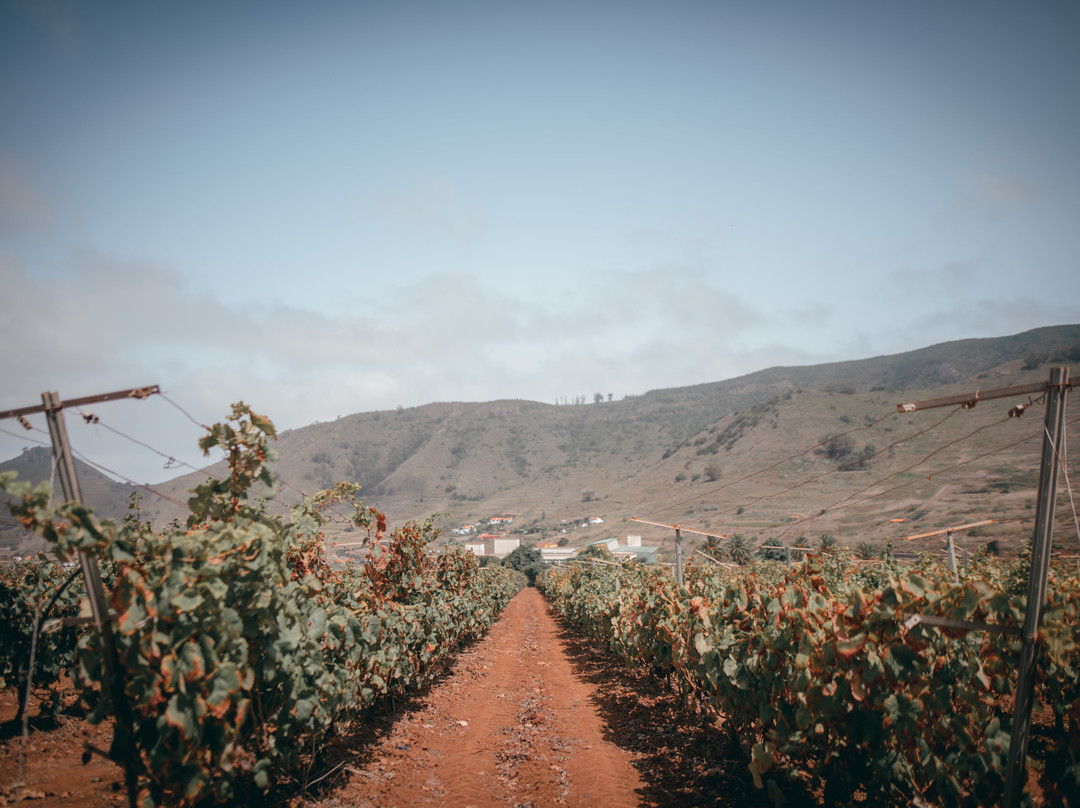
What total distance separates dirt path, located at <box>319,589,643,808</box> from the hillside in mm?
3630

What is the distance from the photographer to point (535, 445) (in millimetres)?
167125

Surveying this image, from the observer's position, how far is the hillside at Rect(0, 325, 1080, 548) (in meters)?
51.6

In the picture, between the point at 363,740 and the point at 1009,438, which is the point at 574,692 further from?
the point at 1009,438

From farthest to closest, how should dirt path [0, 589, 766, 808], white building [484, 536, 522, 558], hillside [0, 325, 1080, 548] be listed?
white building [484, 536, 522, 558], hillside [0, 325, 1080, 548], dirt path [0, 589, 766, 808]

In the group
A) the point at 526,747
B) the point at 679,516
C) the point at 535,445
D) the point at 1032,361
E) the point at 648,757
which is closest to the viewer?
the point at 648,757

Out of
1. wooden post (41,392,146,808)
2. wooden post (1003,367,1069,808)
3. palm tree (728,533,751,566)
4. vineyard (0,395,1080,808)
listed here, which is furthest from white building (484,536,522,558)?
wooden post (1003,367,1069,808)

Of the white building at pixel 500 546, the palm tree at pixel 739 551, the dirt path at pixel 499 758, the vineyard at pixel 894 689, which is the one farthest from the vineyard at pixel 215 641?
the white building at pixel 500 546

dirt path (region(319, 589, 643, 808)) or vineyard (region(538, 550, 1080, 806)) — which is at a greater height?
vineyard (region(538, 550, 1080, 806))

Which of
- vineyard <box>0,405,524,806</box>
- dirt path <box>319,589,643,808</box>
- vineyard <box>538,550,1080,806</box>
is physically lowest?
dirt path <box>319,589,643,808</box>

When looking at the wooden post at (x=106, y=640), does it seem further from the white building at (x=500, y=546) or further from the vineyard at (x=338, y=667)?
the white building at (x=500, y=546)

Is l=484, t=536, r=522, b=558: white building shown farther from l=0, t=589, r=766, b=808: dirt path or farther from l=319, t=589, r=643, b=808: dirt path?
l=0, t=589, r=766, b=808: dirt path

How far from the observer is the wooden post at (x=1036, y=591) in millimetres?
3895

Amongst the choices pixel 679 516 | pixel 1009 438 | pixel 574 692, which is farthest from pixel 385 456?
pixel 574 692

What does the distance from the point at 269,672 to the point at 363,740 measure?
385cm
